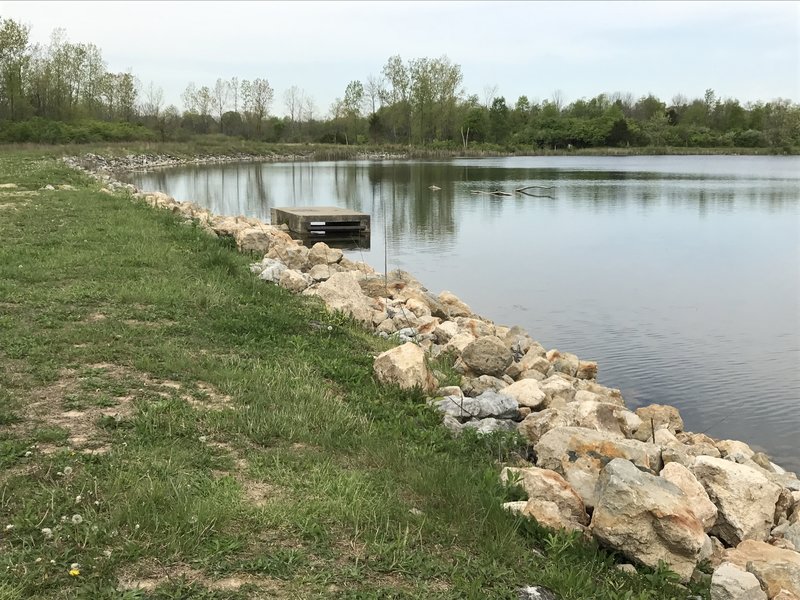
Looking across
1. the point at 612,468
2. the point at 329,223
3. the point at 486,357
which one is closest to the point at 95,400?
the point at 612,468

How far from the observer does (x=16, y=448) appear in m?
3.89

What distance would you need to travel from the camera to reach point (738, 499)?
434 cm

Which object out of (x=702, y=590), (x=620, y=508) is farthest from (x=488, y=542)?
(x=702, y=590)

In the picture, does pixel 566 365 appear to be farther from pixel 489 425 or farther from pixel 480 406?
pixel 489 425

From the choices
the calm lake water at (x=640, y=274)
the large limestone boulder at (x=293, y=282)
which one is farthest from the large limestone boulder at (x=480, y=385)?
the large limestone boulder at (x=293, y=282)

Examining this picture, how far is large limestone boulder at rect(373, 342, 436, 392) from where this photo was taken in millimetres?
5516

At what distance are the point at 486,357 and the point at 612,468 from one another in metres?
3.38

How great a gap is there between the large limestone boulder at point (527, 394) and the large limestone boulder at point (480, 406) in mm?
337

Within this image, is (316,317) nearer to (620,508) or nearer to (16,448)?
(16,448)

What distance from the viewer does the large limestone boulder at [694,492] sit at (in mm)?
4066

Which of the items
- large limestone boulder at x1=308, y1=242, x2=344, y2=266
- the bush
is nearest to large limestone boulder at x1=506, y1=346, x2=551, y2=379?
large limestone boulder at x1=308, y1=242, x2=344, y2=266

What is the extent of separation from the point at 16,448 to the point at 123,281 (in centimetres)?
445

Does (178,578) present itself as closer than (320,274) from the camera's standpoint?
Yes

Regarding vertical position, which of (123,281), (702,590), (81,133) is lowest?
(702,590)
